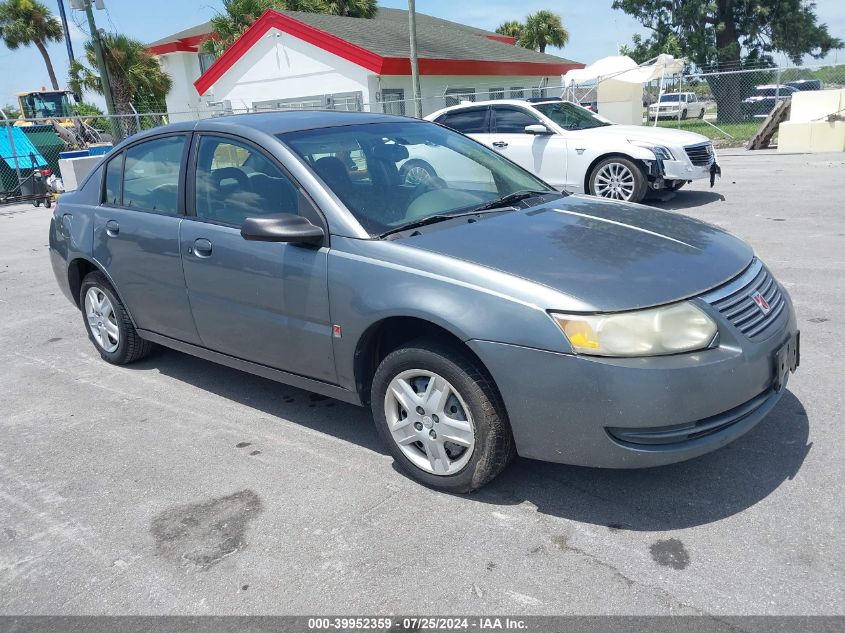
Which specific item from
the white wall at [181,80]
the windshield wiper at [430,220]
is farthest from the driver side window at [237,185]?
the white wall at [181,80]

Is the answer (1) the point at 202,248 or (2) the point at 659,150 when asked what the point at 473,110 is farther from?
(1) the point at 202,248

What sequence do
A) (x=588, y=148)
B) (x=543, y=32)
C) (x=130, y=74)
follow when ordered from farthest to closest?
(x=543, y=32), (x=130, y=74), (x=588, y=148)

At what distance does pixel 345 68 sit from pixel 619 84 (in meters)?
12.1

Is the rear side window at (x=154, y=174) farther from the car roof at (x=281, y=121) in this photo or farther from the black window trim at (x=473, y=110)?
the black window trim at (x=473, y=110)

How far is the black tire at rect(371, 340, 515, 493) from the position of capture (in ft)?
9.95

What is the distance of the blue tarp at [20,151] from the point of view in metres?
17.6

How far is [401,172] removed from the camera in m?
3.94

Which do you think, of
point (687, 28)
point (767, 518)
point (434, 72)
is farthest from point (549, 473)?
point (687, 28)

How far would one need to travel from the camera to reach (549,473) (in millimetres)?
3465

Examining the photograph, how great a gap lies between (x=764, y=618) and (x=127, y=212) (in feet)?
13.5

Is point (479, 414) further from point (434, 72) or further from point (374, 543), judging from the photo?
A: point (434, 72)

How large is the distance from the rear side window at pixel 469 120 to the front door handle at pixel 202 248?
25.1 ft

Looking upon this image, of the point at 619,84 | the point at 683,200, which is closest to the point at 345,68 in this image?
the point at 619,84

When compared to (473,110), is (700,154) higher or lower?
lower
